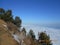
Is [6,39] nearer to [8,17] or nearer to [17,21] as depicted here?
[8,17]

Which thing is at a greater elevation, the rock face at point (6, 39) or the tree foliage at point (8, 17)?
the tree foliage at point (8, 17)

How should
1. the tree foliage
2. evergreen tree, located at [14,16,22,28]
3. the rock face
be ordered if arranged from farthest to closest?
evergreen tree, located at [14,16,22,28]
the tree foliage
the rock face

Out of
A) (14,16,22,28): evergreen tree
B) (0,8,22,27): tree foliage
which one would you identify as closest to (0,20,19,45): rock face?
(0,8,22,27): tree foliage

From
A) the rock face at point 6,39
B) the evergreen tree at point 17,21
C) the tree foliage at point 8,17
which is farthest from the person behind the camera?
the evergreen tree at point 17,21

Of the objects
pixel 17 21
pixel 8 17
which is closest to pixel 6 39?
pixel 8 17

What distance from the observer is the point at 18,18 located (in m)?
48.3

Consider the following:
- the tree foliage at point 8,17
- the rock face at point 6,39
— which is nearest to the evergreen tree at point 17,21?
the tree foliage at point 8,17

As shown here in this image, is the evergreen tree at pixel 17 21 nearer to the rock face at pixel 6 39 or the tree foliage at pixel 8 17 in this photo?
the tree foliage at pixel 8 17

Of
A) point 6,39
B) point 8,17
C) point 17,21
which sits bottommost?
point 6,39

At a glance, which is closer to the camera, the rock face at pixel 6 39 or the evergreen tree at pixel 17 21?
the rock face at pixel 6 39

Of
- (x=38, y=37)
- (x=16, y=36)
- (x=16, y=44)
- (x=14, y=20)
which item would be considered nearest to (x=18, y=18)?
(x=14, y=20)

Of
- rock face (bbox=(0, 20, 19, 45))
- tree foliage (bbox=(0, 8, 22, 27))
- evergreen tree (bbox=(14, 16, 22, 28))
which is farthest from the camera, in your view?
evergreen tree (bbox=(14, 16, 22, 28))

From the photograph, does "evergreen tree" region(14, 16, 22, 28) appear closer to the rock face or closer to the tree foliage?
the tree foliage

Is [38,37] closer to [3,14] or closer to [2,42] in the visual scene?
[3,14]
